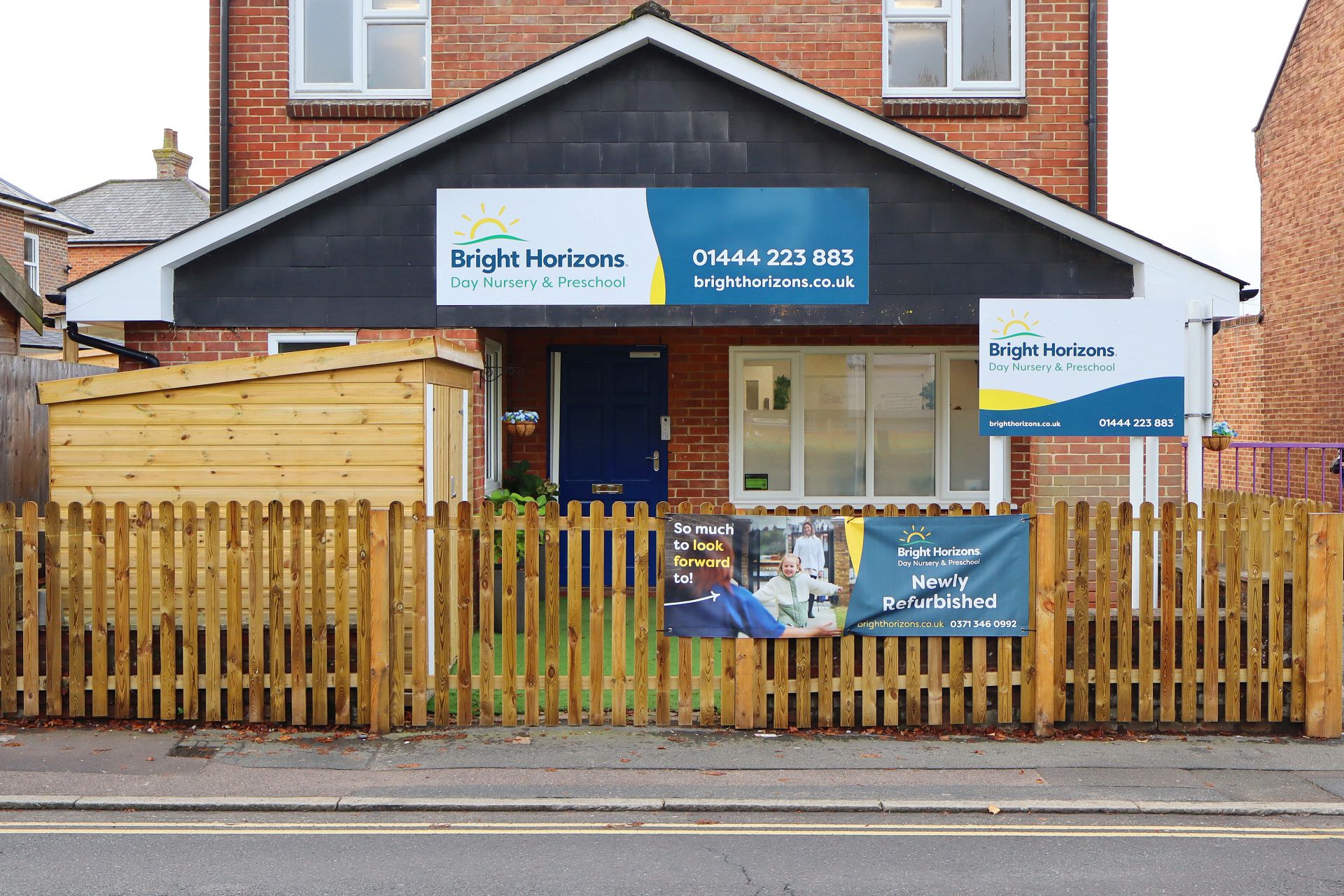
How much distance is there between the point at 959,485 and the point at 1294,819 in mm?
6605

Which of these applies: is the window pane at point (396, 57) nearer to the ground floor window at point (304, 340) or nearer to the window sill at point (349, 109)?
the window sill at point (349, 109)

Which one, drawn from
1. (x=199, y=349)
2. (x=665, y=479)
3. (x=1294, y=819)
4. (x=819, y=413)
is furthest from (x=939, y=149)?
(x=199, y=349)

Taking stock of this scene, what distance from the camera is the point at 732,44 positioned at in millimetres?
12453

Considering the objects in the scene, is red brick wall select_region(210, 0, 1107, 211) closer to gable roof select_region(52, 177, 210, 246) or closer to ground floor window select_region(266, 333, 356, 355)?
ground floor window select_region(266, 333, 356, 355)

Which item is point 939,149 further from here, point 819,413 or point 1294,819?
point 1294,819

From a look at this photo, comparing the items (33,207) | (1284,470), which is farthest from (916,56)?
(33,207)

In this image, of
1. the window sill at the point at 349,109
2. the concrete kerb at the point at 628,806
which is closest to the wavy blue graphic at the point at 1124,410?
the concrete kerb at the point at 628,806

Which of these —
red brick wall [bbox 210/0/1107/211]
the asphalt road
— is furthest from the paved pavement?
red brick wall [bbox 210/0/1107/211]

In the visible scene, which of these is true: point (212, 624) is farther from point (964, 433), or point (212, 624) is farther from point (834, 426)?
point (964, 433)

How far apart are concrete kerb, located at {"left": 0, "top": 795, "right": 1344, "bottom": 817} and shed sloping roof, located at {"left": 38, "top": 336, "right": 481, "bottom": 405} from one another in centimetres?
284

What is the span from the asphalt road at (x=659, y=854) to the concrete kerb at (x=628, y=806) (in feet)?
0.20

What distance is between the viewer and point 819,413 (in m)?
12.7

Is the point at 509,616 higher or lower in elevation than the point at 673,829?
higher

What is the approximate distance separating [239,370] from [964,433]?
7.46 meters
